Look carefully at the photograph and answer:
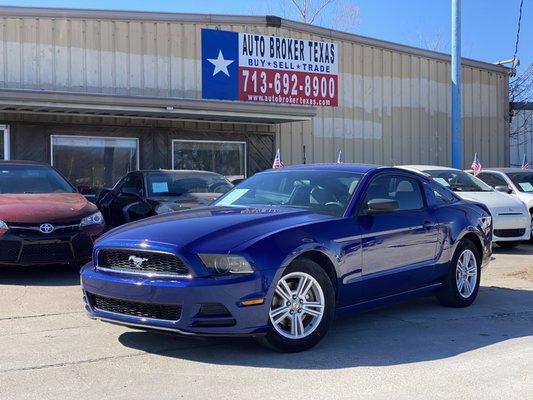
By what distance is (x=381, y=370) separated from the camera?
4.84 metres

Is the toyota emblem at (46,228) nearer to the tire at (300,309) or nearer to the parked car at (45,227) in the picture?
the parked car at (45,227)

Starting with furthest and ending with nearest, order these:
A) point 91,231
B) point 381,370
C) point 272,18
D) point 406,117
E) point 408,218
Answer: point 406,117
point 272,18
point 91,231
point 408,218
point 381,370

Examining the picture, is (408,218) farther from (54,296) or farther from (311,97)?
(311,97)

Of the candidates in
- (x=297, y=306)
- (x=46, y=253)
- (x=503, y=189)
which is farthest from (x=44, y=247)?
(x=503, y=189)

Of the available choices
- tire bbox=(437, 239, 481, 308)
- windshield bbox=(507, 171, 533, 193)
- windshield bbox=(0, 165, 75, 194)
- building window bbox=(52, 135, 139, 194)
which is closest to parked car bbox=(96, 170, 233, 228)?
windshield bbox=(0, 165, 75, 194)

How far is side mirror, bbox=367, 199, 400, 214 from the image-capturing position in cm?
589

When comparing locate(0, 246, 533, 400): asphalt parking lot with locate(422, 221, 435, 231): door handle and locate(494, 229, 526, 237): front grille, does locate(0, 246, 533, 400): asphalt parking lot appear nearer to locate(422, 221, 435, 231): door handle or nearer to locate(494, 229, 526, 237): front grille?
locate(422, 221, 435, 231): door handle

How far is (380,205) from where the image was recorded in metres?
5.90

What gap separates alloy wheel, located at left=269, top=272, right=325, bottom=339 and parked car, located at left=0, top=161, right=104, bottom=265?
4097 millimetres

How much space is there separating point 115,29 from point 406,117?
907 centimetres

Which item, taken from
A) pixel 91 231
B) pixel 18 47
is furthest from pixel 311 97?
pixel 91 231

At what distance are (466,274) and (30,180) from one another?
20.9ft

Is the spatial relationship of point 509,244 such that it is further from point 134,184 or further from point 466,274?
point 134,184

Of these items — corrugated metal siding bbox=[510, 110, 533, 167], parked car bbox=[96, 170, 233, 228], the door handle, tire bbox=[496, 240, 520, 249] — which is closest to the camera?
the door handle
